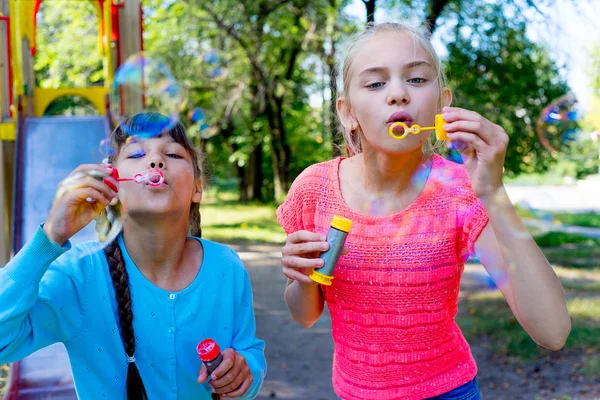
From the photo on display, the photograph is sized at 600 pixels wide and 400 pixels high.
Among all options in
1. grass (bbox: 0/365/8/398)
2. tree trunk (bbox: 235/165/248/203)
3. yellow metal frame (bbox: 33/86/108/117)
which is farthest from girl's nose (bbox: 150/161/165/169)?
tree trunk (bbox: 235/165/248/203)

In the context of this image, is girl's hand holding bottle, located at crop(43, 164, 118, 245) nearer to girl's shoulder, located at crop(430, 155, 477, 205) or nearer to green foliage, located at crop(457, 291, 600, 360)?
girl's shoulder, located at crop(430, 155, 477, 205)

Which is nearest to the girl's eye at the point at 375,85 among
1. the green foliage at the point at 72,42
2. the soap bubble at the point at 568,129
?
the soap bubble at the point at 568,129

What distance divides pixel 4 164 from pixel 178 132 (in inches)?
194

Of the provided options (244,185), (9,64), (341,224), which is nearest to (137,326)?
(341,224)

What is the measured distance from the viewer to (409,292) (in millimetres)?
1649

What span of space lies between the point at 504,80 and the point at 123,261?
10.7 m

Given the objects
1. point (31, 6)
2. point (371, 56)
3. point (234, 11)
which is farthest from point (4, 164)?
point (234, 11)

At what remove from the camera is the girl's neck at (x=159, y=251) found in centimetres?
186

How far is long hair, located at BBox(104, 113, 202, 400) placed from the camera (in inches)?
67.4

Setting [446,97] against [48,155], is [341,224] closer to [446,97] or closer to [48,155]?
[446,97]

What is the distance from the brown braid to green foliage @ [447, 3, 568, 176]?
30.7ft

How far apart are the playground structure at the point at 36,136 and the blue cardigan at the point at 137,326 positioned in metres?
2.10

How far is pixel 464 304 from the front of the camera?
6746 millimetres

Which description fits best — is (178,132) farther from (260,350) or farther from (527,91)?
(527,91)
